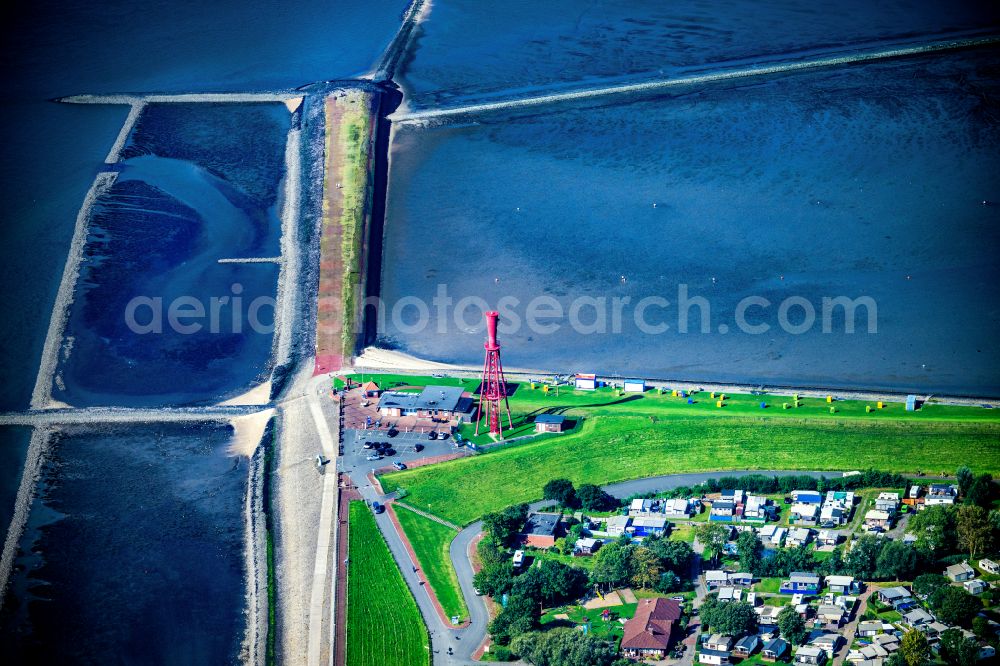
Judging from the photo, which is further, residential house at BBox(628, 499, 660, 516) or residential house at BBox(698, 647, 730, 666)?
residential house at BBox(628, 499, 660, 516)

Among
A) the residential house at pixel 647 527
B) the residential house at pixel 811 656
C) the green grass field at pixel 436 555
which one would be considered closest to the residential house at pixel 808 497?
the residential house at pixel 647 527

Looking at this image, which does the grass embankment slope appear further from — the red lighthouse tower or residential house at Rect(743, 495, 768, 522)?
residential house at Rect(743, 495, 768, 522)

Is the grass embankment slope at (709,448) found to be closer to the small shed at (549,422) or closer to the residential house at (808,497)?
the small shed at (549,422)

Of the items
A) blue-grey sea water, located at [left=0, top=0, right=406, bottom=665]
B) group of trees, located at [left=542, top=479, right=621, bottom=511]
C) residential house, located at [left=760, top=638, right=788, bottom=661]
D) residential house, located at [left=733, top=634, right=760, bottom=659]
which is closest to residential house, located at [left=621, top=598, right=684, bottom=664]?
residential house, located at [left=733, top=634, right=760, bottom=659]

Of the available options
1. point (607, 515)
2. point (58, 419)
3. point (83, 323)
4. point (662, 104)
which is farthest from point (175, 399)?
point (662, 104)

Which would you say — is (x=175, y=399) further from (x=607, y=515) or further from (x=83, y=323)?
(x=607, y=515)

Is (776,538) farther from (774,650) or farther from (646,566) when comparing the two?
(774,650)
